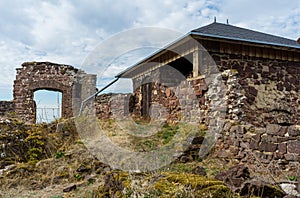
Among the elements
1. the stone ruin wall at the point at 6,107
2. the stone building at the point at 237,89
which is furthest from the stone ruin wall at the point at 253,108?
the stone ruin wall at the point at 6,107

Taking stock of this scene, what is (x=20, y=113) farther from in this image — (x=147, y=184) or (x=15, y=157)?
(x=147, y=184)

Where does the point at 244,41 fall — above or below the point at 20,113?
above

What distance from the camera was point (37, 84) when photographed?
1385 centimetres

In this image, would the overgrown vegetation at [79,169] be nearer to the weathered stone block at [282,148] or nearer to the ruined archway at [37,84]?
Answer: the weathered stone block at [282,148]

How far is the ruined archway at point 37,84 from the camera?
544 inches

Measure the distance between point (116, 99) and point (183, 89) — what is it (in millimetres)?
4354

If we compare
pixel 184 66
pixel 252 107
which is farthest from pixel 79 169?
→ pixel 184 66

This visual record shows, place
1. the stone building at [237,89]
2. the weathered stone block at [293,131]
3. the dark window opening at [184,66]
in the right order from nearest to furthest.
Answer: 1. the weathered stone block at [293,131]
2. the stone building at [237,89]
3. the dark window opening at [184,66]

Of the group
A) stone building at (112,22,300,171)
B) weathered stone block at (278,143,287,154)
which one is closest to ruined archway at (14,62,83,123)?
stone building at (112,22,300,171)

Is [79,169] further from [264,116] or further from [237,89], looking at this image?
[264,116]

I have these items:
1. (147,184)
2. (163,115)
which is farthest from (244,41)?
(147,184)

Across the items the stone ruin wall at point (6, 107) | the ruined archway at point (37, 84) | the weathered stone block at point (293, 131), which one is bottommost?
the weathered stone block at point (293, 131)

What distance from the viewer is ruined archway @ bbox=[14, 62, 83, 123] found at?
45.3ft

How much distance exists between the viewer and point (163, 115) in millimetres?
10383
